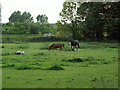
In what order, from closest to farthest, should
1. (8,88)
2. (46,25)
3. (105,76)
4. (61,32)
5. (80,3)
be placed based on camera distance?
1. (8,88)
2. (105,76)
3. (80,3)
4. (61,32)
5. (46,25)

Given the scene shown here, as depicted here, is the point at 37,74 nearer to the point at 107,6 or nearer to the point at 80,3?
the point at 107,6

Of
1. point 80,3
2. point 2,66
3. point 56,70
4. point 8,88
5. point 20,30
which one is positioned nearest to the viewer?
point 8,88

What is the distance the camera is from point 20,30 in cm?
5209

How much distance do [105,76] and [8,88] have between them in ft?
10.9

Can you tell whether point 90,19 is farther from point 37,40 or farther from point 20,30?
point 20,30

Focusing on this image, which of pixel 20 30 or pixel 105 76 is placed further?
pixel 20 30

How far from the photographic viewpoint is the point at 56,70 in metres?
10.1

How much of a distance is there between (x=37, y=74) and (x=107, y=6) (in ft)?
100

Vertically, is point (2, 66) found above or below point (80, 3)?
below

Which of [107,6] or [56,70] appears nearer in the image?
[56,70]

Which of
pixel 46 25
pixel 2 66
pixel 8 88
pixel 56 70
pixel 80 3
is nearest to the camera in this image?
pixel 8 88

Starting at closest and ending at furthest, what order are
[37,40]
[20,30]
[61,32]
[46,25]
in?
[37,40], [61,32], [20,30], [46,25]

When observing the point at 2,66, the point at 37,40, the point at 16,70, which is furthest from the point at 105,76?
the point at 37,40

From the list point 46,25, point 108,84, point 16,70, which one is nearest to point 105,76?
point 108,84
